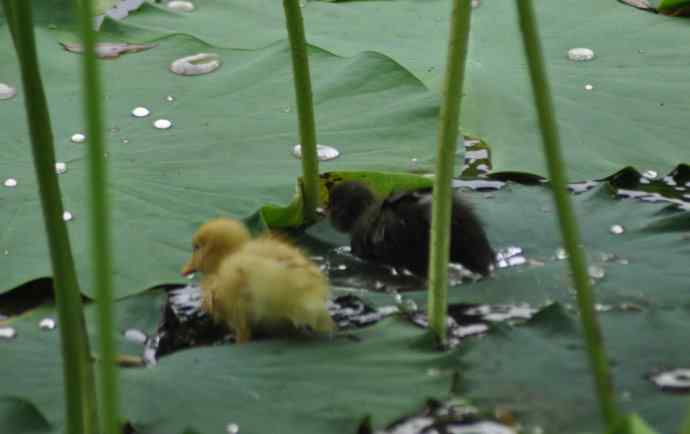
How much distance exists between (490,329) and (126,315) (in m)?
0.64

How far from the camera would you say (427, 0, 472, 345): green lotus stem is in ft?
5.83

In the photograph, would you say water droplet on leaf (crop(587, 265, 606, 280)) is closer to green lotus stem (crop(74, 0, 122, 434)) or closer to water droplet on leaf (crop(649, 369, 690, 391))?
water droplet on leaf (crop(649, 369, 690, 391))

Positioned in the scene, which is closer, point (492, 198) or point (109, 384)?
point (109, 384)

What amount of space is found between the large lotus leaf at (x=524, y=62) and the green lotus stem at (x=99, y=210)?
1613 mm

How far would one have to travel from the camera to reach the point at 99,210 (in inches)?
45.5

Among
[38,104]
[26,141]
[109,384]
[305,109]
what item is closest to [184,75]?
[26,141]

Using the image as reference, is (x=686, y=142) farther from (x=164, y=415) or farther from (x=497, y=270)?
(x=164, y=415)

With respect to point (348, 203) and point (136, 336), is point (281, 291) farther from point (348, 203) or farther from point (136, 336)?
point (348, 203)

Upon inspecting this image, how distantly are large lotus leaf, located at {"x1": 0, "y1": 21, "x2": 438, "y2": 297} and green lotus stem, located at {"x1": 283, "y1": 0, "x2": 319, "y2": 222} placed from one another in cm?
5

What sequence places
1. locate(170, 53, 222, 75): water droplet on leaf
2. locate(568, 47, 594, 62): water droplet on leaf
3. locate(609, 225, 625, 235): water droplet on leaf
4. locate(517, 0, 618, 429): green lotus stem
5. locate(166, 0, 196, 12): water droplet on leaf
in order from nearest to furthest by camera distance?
locate(517, 0, 618, 429): green lotus stem, locate(609, 225, 625, 235): water droplet on leaf, locate(170, 53, 222, 75): water droplet on leaf, locate(568, 47, 594, 62): water droplet on leaf, locate(166, 0, 196, 12): water droplet on leaf

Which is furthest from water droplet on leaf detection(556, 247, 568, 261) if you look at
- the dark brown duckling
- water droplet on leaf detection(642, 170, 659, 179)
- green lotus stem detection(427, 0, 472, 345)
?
water droplet on leaf detection(642, 170, 659, 179)

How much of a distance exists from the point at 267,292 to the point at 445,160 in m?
0.39

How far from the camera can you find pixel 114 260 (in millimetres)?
2311

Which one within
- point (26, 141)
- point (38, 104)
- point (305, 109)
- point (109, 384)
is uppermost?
point (38, 104)
